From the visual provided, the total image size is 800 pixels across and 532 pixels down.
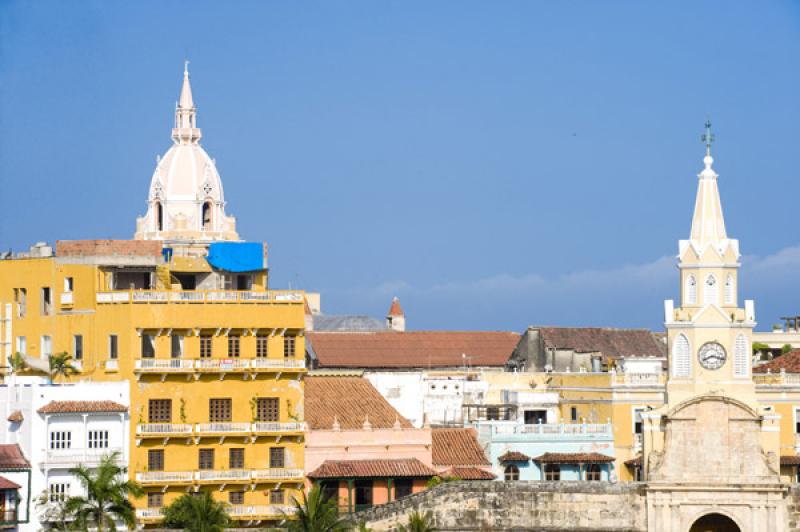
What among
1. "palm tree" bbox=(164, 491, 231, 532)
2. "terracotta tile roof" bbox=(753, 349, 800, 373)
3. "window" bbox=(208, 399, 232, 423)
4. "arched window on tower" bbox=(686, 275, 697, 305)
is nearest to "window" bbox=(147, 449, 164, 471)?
"palm tree" bbox=(164, 491, 231, 532)

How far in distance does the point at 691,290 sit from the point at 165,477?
21.4m

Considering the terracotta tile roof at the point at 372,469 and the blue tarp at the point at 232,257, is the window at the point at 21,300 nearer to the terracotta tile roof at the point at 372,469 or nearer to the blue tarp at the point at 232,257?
the blue tarp at the point at 232,257

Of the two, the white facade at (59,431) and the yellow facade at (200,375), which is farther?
the yellow facade at (200,375)

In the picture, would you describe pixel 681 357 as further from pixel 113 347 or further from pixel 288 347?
pixel 113 347

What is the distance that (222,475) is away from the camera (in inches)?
3533

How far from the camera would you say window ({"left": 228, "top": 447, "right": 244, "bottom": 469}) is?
297ft

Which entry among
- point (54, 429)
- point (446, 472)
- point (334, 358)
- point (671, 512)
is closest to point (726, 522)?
point (671, 512)

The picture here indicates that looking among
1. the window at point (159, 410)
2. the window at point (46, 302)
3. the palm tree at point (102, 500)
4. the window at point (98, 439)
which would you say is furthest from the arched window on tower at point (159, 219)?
the palm tree at point (102, 500)

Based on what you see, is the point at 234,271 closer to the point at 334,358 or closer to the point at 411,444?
the point at 411,444

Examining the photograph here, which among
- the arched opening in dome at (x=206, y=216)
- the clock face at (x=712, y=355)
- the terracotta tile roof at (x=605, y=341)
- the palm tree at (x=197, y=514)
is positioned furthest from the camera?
the terracotta tile roof at (x=605, y=341)

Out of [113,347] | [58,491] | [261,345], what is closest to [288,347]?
[261,345]

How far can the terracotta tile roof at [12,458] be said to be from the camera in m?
85.6

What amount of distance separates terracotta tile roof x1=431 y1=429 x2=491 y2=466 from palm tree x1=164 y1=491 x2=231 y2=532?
1241 centimetres

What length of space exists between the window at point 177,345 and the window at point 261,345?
9.85ft
